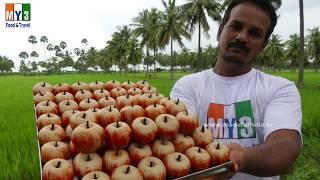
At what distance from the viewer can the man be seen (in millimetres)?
2234

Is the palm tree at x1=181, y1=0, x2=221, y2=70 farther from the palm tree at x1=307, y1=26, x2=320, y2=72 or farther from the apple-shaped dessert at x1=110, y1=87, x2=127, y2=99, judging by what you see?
the apple-shaped dessert at x1=110, y1=87, x2=127, y2=99

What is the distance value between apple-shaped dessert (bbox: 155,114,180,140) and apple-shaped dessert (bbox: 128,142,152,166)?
3.9 inches

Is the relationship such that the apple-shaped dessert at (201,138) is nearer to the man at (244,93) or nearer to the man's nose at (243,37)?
the man at (244,93)

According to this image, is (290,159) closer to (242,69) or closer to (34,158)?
(242,69)

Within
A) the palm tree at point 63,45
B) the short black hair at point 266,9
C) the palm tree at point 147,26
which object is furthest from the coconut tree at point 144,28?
the palm tree at point 63,45

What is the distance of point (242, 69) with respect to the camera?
257cm

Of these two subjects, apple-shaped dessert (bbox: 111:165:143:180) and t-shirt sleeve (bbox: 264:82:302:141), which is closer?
apple-shaped dessert (bbox: 111:165:143:180)

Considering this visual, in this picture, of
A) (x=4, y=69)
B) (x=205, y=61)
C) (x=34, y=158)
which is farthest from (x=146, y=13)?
(x=4, y=69)

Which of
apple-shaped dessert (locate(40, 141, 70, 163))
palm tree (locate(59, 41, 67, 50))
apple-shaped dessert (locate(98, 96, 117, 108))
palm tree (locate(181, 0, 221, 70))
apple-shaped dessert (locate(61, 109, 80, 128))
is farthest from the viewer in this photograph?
palm tree (locate(59, 41, 67, 50))

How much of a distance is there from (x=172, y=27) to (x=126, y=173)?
4395 cm

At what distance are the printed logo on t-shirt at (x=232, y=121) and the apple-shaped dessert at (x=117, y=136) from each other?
852 millimetres

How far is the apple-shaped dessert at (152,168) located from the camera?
62.1 inches

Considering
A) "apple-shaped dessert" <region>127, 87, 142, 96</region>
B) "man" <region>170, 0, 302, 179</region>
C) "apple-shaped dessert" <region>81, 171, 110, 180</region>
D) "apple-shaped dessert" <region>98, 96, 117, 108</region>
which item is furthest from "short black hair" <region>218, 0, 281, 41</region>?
"apple-shaped dessert" <region>81, 171, 110, 180</region>

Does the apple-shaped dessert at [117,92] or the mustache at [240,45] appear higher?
the mustache at [240,45]
